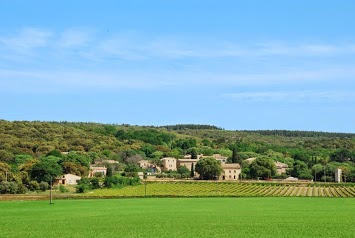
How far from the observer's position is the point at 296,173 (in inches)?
6304

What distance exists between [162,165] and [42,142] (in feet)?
121

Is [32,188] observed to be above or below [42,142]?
below

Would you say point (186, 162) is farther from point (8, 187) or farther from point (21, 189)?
point (8, 187)

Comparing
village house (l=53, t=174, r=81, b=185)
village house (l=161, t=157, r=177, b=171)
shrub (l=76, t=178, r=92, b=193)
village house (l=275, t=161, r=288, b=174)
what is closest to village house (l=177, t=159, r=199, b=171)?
village house (l=161, t=157, r=177, b=171)

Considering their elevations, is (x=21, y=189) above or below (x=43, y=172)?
below

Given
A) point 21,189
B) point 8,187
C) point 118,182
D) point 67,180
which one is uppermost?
point 67,180

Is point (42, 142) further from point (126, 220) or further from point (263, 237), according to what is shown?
point (263, 237)

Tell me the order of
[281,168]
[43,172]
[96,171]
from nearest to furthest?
[43,172]
[96,171]
[281,168]

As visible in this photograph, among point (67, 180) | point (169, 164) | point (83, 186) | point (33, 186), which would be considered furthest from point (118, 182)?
point (169, 164)

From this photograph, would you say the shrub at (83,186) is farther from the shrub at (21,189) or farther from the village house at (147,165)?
the village house at (147,165)

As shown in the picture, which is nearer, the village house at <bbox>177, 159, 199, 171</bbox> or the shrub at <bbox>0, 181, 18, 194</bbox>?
the shrub at <bbox>0, 181, 18, 194</bbox>

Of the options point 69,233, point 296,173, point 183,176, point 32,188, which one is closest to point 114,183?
point 32,188

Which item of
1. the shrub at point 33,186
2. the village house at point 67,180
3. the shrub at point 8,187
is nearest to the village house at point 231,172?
the village house at point 67,180

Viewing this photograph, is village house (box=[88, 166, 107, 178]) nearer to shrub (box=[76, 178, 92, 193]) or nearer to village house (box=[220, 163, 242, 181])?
village house (box=[220, 163, 242, 181])
